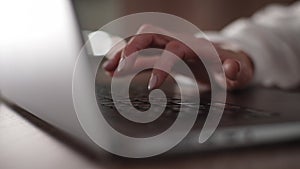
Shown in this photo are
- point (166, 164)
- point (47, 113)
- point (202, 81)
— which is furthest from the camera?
point (202, 81)

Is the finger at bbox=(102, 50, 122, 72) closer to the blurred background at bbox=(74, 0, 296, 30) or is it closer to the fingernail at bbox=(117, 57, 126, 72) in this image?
the fingernail at bbox=(117, 57, 126, 72)

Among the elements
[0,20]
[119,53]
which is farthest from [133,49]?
[0,20]

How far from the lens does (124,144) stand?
0.18 meters

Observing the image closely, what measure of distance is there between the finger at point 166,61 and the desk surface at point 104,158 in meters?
0.08

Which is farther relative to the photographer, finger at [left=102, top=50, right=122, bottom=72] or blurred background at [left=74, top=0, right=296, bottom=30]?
blurred background at [left=74, top=0, right=296, bottom=30]

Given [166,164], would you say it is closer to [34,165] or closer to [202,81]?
[34,165]

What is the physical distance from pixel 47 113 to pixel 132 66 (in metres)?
0.07

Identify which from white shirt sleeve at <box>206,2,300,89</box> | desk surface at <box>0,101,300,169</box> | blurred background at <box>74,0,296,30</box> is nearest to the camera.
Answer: desk surface at <box>0,101,300,169</box>

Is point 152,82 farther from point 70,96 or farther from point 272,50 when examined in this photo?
point 272,50

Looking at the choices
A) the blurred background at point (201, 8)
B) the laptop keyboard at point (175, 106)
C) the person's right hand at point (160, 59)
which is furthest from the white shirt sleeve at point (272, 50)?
the blurred background at point (201, 8)

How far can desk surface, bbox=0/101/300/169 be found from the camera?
18 centimetres

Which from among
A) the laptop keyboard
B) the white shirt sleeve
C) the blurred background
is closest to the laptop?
the laptop keyboard

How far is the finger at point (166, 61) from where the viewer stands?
301mm

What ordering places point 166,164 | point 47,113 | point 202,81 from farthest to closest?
1. point 202,81
2. point 47,113
3. point 166,164
